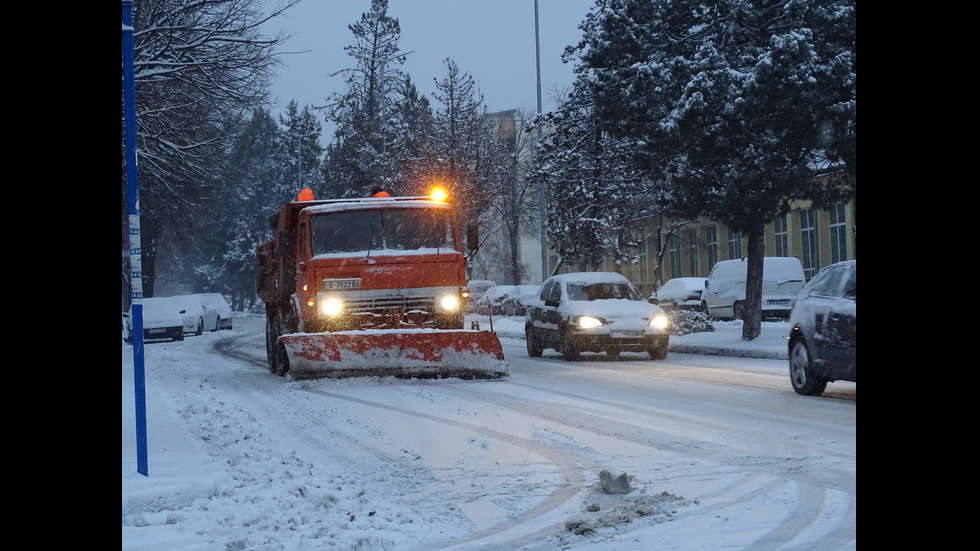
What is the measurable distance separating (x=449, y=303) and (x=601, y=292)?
5614 mm

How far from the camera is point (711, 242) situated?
5525 centimetres

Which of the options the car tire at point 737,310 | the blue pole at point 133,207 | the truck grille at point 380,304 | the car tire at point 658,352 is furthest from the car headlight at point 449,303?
the car tire at point 737,310

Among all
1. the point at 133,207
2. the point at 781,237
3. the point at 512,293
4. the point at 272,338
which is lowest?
the point at 272,338

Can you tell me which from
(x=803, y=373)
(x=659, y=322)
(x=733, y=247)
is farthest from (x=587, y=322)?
(x=733, y=247)

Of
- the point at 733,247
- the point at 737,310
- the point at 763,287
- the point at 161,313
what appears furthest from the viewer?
the point at 733,247

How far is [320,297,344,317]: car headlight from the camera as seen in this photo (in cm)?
1543

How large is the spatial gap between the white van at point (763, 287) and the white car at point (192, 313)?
1656cm

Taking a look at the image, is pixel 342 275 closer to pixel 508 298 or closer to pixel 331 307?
pixel 331 307

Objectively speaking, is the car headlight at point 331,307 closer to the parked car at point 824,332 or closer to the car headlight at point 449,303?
the car headlight at point 449,303

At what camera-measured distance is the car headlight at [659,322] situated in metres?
19.9

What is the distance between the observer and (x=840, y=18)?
22.3 meters

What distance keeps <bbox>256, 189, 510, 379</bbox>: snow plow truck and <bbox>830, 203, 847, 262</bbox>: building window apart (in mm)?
31066

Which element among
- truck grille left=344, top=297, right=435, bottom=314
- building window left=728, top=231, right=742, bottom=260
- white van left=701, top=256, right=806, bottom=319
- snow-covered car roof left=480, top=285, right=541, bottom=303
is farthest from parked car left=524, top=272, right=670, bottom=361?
building window left=728, top=231, right=742, bottom=260
